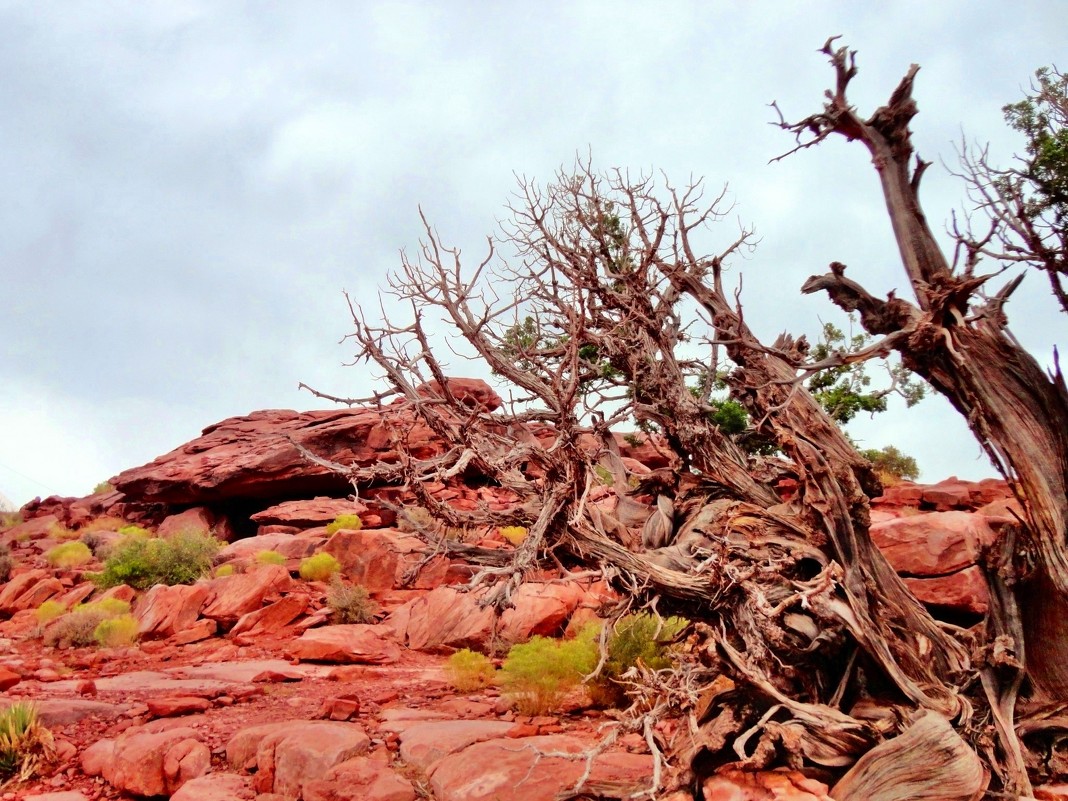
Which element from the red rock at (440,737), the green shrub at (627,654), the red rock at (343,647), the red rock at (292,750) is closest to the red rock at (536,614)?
the red rock at (343,647)

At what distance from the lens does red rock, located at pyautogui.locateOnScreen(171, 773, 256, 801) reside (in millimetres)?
6117

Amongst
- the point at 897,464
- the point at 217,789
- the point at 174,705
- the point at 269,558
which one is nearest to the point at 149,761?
the point at 217,789

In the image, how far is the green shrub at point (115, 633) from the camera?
11.9 m

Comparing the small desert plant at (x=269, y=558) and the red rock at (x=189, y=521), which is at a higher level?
the red rock at (x=189, y=521)

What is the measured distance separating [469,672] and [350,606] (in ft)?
13.8

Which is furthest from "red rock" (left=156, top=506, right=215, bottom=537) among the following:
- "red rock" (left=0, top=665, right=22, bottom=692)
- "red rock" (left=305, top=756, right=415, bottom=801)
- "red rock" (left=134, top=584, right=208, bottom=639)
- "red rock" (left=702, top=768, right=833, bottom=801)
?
"red rock" (left=702, top=768, right=833, bottom=801)

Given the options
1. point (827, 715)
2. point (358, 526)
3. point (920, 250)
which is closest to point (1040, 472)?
point (920, 250)

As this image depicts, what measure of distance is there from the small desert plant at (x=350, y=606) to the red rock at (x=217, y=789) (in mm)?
6263

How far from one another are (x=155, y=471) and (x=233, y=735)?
62.6ft

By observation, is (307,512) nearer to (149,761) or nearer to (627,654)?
(627,654)

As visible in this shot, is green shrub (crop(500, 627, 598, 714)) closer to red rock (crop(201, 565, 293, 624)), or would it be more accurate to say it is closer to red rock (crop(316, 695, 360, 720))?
red rock (crop(316, 695, 360, 720))

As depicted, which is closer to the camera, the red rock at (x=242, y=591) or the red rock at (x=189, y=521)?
the red rock at (x=242, y=591)

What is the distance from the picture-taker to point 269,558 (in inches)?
622

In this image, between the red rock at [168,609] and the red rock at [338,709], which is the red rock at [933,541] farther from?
the red rock at [168,609]
